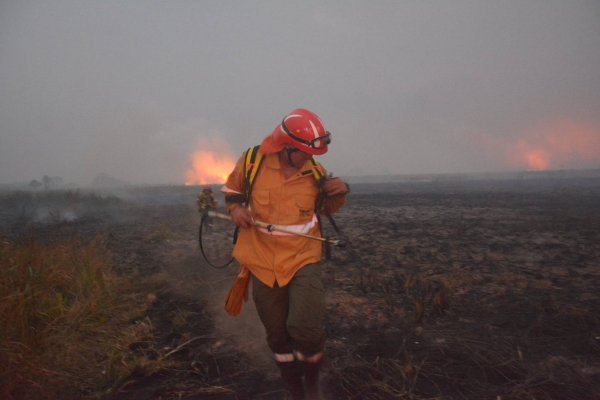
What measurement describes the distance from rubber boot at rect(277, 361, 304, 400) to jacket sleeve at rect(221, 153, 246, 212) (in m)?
1.45

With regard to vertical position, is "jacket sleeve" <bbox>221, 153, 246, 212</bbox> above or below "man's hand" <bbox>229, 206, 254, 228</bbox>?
above

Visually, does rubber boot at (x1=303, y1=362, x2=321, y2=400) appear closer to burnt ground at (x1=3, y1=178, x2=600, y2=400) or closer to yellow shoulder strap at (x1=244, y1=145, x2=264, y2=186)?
burnt ground at (x1=3, y1=178, x2=600, y2=400)

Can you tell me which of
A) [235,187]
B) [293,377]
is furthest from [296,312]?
[235,187]

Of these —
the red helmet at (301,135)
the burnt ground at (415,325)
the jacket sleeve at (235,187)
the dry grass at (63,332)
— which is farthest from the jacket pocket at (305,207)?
the dry grass at (63,332)

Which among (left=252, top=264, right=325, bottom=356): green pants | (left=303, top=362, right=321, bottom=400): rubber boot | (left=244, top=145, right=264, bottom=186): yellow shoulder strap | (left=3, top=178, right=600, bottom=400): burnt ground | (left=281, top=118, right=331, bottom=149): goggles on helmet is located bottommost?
(left=3, top=178, right=600, bottom=400): burnt ground

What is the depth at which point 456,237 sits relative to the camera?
10.8 m

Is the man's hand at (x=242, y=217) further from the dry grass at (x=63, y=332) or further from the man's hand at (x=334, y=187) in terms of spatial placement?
the dry grass at (x=63, y=332)

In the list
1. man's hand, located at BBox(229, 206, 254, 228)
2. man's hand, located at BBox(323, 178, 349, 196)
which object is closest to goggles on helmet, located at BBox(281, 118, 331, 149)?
man's hand, located at BBox(323, 178, 349, 196)

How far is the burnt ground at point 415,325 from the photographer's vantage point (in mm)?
3436

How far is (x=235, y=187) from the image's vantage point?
3.25 meters

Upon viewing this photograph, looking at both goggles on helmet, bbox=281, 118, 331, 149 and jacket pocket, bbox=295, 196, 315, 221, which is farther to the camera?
jacket pocket, bbox=295, 196, 315, 221

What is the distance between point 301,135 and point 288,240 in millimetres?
895

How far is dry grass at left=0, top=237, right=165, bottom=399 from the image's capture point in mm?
3268

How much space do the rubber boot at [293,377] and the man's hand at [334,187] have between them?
4.95ft
